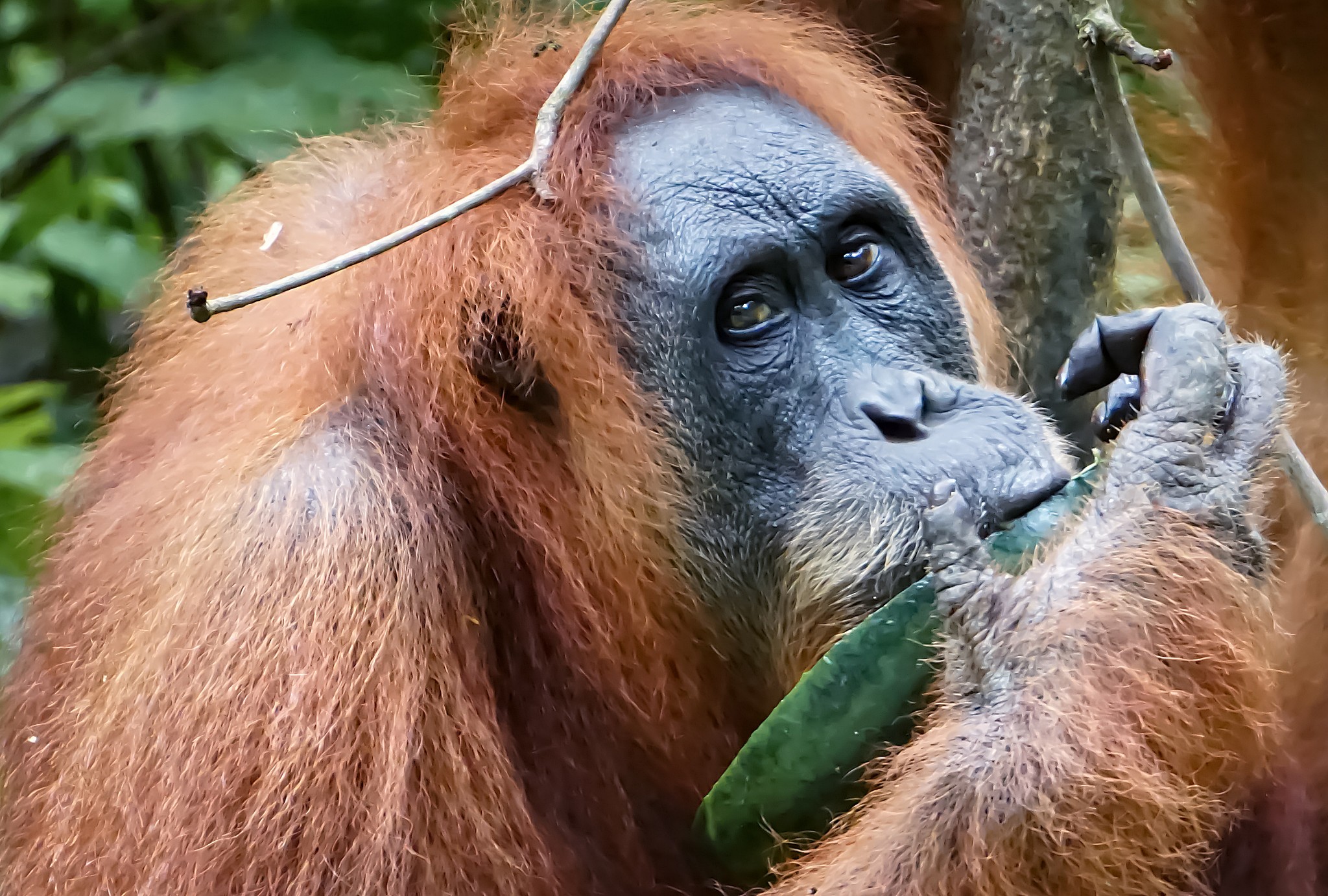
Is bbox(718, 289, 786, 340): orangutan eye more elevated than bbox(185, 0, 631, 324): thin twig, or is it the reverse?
bbox(185, 0, 631, 324): thin twig

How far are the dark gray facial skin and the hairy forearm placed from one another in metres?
0.18

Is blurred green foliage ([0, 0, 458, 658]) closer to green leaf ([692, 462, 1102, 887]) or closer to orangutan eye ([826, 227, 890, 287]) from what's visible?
orangutan eye ([826, 227, 890, 287])

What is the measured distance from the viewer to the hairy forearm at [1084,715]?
150 centimetres

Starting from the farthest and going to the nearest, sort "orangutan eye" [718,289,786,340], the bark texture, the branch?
the bark texture → "orangutan eye" [718,289,786,340] → the branch

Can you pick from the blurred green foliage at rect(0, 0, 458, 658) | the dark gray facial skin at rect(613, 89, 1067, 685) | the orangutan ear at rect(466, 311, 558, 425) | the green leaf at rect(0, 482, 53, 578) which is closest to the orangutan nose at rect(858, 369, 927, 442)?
the dark gray facial skin at rect(613, 89, 1067, 685)

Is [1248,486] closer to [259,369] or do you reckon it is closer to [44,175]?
[259,369]

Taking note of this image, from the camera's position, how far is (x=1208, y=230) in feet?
8.66

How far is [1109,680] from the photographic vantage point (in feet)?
4.95

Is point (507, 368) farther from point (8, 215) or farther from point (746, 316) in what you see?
point (8, 215)

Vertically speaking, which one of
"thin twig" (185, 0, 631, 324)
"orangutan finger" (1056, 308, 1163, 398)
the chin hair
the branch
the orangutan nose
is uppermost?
the branch

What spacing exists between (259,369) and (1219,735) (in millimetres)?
1452

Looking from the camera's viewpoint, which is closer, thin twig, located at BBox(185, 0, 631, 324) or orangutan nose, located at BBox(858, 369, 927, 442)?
thin twig, located at BBox(185, 0, 631, 324)

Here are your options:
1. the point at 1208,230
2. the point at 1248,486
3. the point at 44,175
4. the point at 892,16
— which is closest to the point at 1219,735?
the point at 1248,486

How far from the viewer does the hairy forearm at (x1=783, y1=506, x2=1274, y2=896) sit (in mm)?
1495
